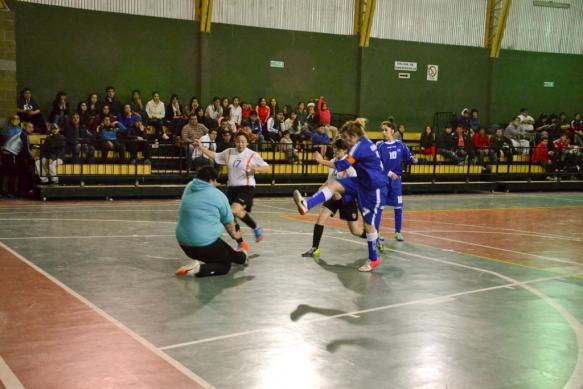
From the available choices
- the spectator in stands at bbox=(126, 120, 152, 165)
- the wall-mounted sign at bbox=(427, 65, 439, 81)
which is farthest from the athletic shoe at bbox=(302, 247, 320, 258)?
the wall-mounted sign at bbox=(427, 65, 439, 81)

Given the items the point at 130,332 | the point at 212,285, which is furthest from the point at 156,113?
the point at 130,332

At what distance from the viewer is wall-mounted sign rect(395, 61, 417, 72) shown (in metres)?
28.8

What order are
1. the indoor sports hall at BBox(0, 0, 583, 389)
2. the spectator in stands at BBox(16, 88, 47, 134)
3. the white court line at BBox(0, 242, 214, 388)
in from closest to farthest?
the white court line at BBox(0, 242, 214, 388), the indoor sports hall at BBox(0, 0, 583, 389), the spectator in stands at BBox(16, 88, 47, 134)

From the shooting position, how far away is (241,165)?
10930mm

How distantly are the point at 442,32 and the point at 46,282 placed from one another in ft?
81.6

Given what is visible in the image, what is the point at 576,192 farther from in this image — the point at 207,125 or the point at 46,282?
the point at 46,282

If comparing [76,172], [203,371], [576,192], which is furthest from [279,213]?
[576,192]

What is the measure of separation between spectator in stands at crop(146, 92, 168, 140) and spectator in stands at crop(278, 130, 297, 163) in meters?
3.93

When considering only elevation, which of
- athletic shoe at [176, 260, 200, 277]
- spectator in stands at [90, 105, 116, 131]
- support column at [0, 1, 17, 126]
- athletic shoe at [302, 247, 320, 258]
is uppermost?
support column at [0, 1, 17, 126]

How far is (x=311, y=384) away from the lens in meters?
5.07

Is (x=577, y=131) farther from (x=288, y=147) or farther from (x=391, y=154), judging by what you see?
(x=391, y=154)

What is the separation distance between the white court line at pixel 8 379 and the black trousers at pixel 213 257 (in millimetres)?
3535

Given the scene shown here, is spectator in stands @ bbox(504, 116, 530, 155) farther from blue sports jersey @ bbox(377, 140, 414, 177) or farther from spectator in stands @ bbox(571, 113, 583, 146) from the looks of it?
blue sports jersey @ bbox(377, 140, 414, 177)

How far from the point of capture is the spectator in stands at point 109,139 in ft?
62.3
